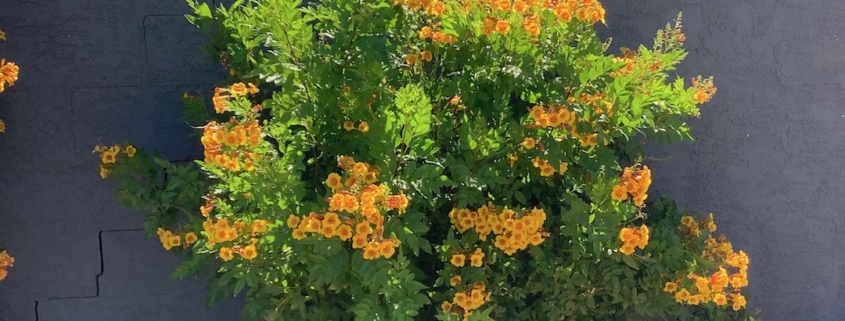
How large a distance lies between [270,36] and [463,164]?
26.3 inches

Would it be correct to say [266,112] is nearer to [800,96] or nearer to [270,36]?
[270,36]

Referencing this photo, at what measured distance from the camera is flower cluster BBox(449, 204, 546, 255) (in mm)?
2229

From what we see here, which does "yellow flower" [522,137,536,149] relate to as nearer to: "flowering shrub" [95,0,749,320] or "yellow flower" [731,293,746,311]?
"flowering shrub" [95,0,749,320]

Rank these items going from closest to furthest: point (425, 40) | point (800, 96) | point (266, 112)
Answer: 1. point (425, 40)
2. point (266, 112)
3. point (800, 96)

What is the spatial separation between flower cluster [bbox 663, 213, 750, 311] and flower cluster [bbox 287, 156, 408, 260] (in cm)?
103

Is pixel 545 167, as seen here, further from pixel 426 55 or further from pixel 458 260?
pixel 426 55


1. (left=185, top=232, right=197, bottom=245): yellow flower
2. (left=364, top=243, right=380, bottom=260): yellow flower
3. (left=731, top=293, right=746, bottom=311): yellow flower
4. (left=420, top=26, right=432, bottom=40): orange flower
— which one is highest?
(left=420, top=26, right=432, bottom=40): orange flower

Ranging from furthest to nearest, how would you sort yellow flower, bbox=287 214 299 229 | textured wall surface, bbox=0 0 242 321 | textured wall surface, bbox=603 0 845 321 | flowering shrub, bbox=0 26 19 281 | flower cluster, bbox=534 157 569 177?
textured wall surface, bbox=603 0 845 321, textured wall surface, bbox=0 0 242 321, flowering shrub, bbox=0 26 19 281, flower cluster, bbox=534 157 569 177, yellow flower, bbox=287 214 299 229

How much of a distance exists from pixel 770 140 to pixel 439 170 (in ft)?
6.27

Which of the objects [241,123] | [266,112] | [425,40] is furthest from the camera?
[266,112]

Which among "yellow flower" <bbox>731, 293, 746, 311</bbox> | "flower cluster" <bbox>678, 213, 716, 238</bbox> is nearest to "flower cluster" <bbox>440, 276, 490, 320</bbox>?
"flower cluster" <bbox>678, 213, 716, 238</bbox>

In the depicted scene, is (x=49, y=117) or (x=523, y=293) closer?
(x=523, y=293)

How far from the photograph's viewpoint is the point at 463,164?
2197mm

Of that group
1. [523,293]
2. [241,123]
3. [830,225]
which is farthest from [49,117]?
[830,225]
